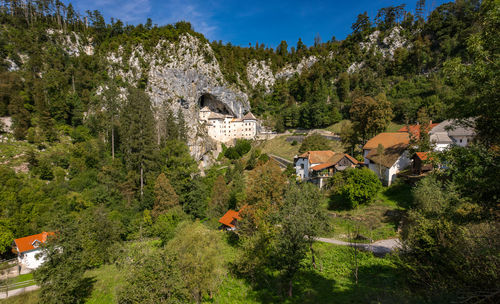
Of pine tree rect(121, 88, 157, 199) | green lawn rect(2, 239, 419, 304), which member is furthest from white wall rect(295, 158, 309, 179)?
pine tree rect(121, 88, 157, 199)

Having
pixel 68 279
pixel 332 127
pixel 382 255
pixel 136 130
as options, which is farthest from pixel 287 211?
→ pixel 332 127

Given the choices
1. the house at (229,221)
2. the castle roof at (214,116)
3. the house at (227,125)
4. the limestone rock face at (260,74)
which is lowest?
the house at (229,221)

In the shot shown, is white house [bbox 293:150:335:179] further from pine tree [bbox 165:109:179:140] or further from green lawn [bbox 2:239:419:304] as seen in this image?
pine tree [bbox 165:109:179:140]

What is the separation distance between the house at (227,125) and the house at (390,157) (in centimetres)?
4313

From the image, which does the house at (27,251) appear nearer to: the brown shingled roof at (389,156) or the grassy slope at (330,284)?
the grassy slope at (330,284)

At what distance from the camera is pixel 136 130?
3859 cm

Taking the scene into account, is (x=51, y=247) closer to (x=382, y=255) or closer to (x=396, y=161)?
(x=382, y=255)

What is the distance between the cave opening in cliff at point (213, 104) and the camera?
70.9 m

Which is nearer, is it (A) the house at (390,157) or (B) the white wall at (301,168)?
(A) the house at (390,157)

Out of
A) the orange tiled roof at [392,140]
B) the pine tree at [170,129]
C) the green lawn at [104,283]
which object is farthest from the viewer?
the pine tree at [170,129]

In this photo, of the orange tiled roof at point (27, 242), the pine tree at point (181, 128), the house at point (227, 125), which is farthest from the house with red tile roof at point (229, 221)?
the house at point (227, 125)

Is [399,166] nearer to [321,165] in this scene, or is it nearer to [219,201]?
[321,165]

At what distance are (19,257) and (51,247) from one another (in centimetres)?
2011

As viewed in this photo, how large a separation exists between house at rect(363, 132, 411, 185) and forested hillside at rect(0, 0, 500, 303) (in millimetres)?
3393
